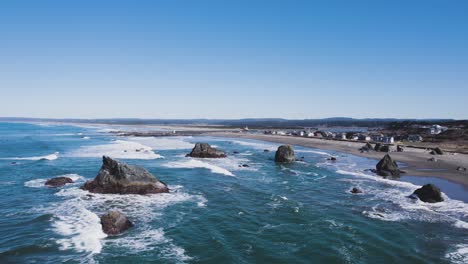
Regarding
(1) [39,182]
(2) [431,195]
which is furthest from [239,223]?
(1) [39,182]

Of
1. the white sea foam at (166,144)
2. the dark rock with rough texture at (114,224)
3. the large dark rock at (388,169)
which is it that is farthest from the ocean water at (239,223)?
the white sea foam at (166,144)

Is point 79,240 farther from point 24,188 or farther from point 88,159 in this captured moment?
point 88,159

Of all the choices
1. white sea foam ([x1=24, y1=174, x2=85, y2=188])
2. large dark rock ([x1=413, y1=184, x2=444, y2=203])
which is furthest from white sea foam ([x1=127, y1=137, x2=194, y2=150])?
large dark rock ([x1=413, y1=184, x2=444, y2=203])

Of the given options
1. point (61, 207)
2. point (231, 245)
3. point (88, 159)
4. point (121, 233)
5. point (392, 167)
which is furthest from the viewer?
point (88, 159)

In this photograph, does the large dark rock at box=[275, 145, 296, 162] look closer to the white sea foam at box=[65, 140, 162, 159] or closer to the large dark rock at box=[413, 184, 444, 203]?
the white sea foam at box=[65, 140, 162, 159]

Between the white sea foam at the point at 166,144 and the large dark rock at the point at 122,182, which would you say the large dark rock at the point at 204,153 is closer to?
the white sea foam at the point at 166,144

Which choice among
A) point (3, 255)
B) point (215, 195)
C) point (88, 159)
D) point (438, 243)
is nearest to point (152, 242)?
point (3, 255)
